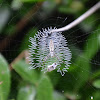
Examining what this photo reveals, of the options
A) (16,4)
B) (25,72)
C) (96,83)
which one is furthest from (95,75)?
(16,4)

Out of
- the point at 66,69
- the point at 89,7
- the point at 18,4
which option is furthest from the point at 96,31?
the point at 18,4

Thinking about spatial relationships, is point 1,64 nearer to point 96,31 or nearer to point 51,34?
point 51,34

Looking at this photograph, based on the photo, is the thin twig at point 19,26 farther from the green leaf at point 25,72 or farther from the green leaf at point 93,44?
the green leaf at point 93,44

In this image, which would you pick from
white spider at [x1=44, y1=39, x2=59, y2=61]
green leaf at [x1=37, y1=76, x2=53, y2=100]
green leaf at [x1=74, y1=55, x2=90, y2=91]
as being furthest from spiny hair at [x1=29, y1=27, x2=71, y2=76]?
green leaf at [x1=37, y1=76, x2=53, y2=100]

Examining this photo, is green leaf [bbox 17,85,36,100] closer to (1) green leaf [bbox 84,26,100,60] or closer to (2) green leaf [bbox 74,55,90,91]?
(2) green leaf [bbox 74,55,90,91]

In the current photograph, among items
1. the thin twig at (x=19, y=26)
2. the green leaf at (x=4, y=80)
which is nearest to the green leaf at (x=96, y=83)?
the green leaf at (x=4, y=80)

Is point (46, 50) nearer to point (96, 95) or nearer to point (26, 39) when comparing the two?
point (26, 39)
